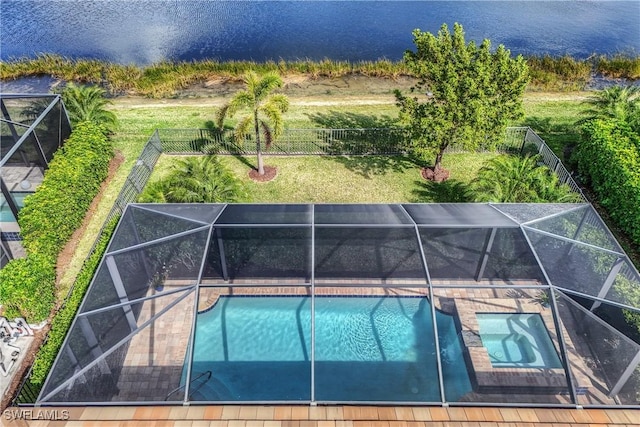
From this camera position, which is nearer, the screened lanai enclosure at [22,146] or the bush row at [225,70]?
the screened lanai enclosure at [22,146]

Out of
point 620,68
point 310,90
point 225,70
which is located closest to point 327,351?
point 310,90

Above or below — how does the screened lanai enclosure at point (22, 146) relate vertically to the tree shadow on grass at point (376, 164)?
above

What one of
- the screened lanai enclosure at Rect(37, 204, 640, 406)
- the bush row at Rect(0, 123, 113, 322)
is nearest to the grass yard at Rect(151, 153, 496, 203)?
the bush row at Rect(0, 123, 113, 322)

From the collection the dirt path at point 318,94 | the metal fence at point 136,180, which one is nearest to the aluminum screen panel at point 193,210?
the metal fence at point 136,180

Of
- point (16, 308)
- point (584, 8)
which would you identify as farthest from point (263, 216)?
point (584, 8)

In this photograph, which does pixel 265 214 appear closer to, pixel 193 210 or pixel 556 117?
pixel 193 210

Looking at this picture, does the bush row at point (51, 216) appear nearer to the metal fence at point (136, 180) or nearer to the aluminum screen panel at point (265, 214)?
the metal fence at point (136, 180)

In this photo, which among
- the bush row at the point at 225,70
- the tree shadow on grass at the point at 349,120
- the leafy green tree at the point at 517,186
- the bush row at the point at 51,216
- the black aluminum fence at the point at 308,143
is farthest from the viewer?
the bush row at the point at 225,70
